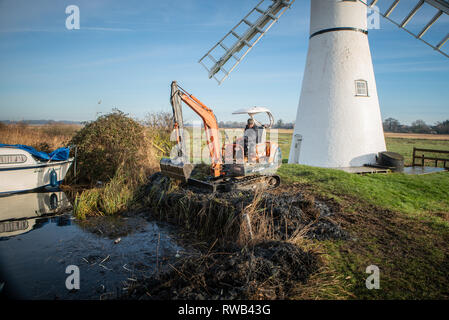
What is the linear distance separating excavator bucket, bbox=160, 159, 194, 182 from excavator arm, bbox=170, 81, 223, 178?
0.76 feet

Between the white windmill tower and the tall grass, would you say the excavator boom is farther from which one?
the tall grass

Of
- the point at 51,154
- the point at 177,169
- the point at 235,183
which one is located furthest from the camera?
the point at 51,154

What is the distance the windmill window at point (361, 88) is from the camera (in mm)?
11211

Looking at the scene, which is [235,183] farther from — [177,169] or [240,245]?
[240,245]

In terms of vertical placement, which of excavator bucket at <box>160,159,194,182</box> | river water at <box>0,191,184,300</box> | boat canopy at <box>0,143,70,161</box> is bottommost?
river water at <box>0,191,184,300</box>

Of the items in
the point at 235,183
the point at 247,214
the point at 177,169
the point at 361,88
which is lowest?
the point at 247,214

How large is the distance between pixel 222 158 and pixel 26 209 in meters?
7.33

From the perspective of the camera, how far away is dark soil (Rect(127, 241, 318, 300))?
10.8 ft

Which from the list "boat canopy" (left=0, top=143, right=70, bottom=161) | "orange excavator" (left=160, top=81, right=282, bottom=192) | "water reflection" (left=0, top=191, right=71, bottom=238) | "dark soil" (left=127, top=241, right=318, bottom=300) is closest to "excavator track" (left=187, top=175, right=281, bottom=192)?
"orange excavator" (left=160, top=81, right=282, bottom=192)

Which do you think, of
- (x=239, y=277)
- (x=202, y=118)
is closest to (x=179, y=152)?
(x=202, y=118)

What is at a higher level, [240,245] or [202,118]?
[202,118]

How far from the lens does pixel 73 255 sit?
18.5 ft

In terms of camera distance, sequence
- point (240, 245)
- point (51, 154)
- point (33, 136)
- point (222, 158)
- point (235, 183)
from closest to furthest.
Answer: point (240, 245), point (235, 183), point (222, 158), point (51, 154), point (33, 136)

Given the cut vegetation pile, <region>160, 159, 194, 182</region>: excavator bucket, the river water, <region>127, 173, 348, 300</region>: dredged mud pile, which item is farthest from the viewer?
the cut vegetation pile
